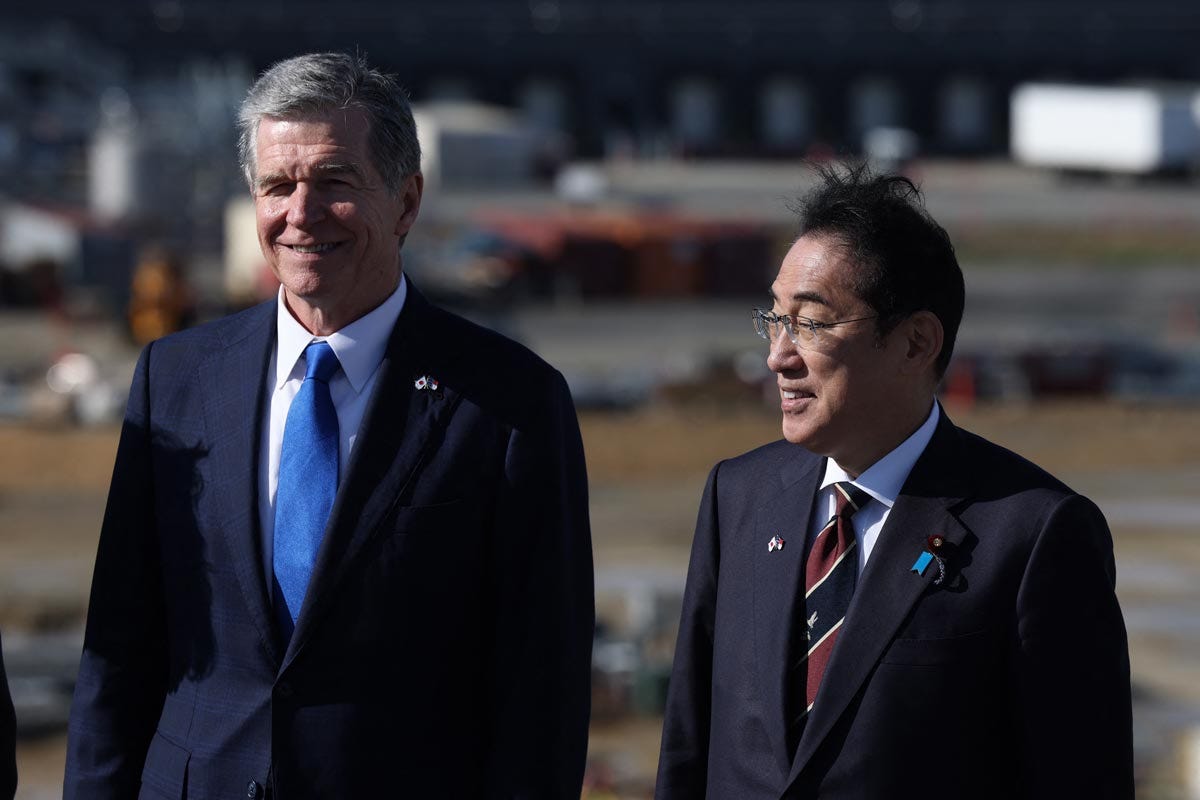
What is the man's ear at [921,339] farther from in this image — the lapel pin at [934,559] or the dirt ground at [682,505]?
the dirt ground at [682,505]

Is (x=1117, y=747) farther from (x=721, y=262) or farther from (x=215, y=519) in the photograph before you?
(x=721, y=262)

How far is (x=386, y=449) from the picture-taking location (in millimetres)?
4645

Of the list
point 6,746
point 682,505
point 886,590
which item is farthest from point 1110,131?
point 6,746

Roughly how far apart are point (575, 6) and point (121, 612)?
86486mm

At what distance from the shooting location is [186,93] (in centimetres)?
7612

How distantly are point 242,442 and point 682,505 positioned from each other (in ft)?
82.9

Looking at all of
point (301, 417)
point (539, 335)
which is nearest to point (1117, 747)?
point (301, 417)

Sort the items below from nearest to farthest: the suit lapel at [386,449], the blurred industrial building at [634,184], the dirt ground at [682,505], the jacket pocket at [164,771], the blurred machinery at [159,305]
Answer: the suit lapel at [386,449]
the jacket pocket at [164,771]
the dirt ground at [682,505]
the blurred industrial building at [634,184]
the blurred machinery at [159,305]

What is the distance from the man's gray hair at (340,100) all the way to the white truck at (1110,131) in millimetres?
67774

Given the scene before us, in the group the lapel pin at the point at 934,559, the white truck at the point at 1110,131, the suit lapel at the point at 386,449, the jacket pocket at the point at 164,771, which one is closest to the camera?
the lapel pin at the point at 934,559

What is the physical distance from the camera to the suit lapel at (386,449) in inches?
178

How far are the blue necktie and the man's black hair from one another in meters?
1.20

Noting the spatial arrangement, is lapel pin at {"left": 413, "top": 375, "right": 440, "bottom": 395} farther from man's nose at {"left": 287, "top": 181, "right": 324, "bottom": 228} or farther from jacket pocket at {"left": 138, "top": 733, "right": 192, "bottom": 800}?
jacket pocket at {"left": 138, "top": 733, "right": 192, "bottom": 800}

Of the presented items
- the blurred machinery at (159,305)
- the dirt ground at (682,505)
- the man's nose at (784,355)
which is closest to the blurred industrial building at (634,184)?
the blurred machinery at (159,305)
